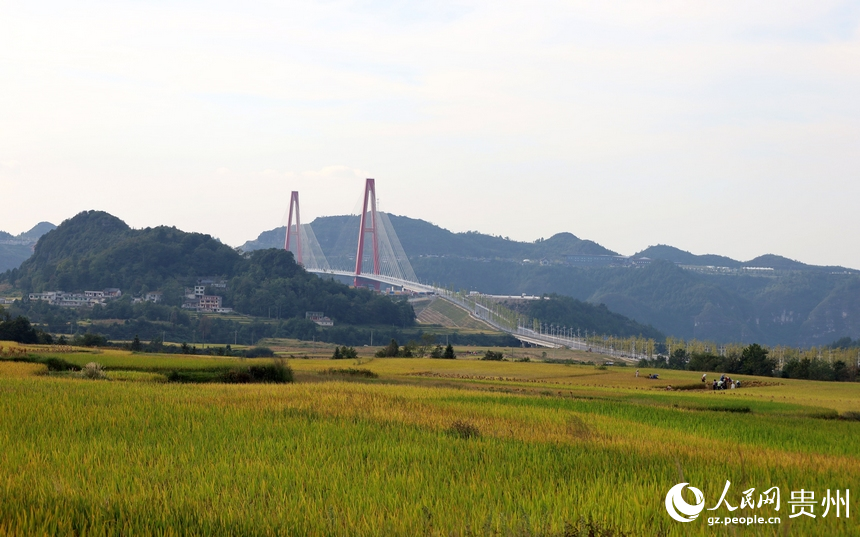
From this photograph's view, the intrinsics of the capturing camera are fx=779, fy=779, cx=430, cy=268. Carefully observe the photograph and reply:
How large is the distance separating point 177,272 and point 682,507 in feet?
543

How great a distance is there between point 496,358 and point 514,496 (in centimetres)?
6099

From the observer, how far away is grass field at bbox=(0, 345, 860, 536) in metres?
6.31

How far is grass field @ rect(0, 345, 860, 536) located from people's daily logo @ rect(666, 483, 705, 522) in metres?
0.09

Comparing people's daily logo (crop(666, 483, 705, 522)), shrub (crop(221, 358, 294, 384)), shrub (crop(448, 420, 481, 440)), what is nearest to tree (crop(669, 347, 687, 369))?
shrub (crop(221, 358, 294, 384))

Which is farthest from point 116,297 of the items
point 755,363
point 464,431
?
point 464,431

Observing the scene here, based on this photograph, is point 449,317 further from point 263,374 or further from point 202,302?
point 263,374

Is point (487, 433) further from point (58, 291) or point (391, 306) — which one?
point (58, 291)

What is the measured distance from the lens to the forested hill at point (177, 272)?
143 m

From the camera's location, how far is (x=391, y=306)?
141 meters

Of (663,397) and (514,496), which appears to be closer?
(514,496)

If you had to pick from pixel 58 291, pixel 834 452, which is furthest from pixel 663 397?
pixel 58 291

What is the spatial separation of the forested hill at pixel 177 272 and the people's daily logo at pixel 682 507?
132 metres

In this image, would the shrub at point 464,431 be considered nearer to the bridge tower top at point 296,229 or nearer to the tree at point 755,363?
the tree at point 755,363

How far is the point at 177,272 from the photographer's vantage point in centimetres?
16288
